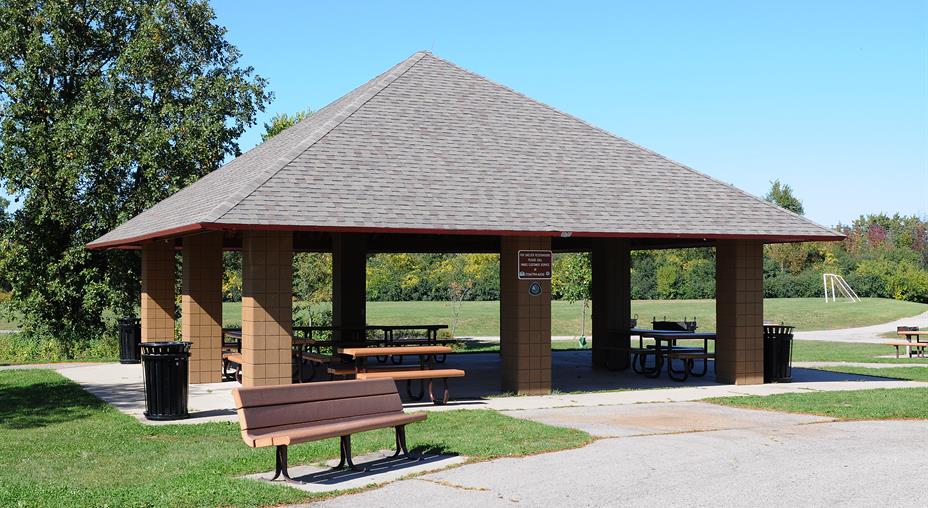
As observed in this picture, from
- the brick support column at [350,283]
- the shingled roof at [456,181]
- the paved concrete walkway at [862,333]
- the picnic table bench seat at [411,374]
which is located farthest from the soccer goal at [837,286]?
the picnic table bench seat at [411,374]

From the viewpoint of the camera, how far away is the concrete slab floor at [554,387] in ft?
48.4

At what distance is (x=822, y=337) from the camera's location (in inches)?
1547

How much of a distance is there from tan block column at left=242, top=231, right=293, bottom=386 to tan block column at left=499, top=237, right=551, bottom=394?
3.67 m

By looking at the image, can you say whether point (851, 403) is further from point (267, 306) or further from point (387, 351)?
point (267, 306)

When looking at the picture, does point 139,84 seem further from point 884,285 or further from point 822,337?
point 884,285

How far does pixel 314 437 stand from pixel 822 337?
3414 cm

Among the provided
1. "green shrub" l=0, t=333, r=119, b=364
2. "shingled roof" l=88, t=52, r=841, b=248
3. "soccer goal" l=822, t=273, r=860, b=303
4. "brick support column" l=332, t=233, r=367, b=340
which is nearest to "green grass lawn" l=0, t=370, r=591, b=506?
"shingled roof" l=88, t=52, r=841, b=248

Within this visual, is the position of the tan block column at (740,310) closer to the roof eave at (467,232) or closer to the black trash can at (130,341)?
the roof eave at (467,232)

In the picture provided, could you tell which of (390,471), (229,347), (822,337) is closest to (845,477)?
(390,471)

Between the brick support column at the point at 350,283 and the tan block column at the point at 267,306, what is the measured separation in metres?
8.44

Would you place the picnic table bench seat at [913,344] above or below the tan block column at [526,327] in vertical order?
below

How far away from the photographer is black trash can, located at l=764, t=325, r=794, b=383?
59.5ft

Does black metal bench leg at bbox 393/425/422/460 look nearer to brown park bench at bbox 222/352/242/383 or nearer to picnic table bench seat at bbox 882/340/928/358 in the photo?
brown park bench at bbox 222/352/242/383

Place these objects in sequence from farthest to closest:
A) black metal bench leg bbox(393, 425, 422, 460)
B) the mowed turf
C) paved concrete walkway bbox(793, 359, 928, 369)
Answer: the mowed turf
paved concrete walkway bbox(793, 359, 928, 369)
black metal bench leg bbox(393, 425, 422, 460)
